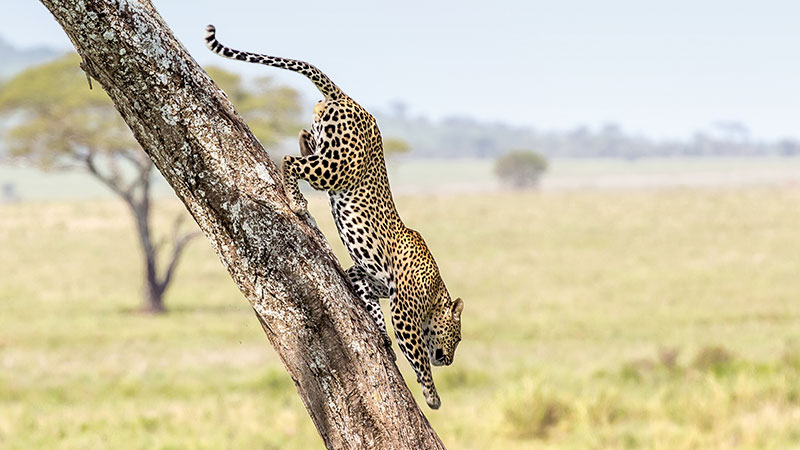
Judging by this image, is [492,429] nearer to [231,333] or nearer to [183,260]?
[231,333]

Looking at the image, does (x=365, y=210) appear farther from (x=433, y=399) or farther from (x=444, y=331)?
(x=433, y=399)

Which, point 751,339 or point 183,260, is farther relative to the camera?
point 183,260

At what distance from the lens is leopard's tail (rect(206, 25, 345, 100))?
136 inches

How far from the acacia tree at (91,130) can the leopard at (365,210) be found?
25.5m

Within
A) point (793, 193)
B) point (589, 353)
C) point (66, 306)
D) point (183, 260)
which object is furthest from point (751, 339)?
point (793, 193)

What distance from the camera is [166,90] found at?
341cm

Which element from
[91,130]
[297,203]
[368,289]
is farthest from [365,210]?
[91,130]

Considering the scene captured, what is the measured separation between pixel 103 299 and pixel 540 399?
23.7 metres

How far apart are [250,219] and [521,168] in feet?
316

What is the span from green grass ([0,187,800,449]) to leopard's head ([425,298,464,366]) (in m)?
0.92

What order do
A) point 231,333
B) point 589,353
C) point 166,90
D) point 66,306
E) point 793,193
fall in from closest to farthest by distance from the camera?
point 166,90, point 589,353, point 231,333, point 66,306, point 793,193

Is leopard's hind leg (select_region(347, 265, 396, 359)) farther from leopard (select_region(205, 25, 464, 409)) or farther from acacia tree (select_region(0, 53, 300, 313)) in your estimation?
acacia tree (select_region(0, 53, 300, 313))

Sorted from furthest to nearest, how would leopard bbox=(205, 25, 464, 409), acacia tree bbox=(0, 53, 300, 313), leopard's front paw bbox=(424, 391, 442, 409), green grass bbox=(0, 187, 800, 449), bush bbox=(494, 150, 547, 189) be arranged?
bush bbox=(494, 150, 547, 189), acacia tree bbox=(0, 53, 300, 313), green grass bbox=(0, 187, 800, 449), leopard's front paw bbox=(424, 391, 442, 409), leopard bbox=(205, 25, 464, 409)

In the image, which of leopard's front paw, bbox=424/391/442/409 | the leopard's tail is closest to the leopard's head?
leopard's front paw, bbox=424/391/442/409
